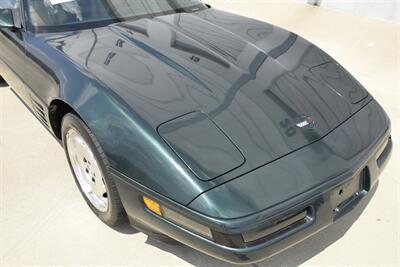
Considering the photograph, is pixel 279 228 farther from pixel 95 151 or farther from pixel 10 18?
pixel 10 18

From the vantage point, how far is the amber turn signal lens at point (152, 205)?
1731mm

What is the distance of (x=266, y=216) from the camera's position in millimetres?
1606

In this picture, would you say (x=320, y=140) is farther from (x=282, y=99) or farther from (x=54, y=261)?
(x=54, y=261)

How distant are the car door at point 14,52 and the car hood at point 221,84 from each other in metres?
0.33

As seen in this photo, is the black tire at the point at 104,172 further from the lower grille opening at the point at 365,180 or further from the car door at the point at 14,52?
the lower grille opening at the point at 365,180

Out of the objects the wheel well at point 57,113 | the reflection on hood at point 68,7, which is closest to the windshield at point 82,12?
the reflection on hood at point 68,7

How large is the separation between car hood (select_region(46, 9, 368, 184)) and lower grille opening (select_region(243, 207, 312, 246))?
0.26 m

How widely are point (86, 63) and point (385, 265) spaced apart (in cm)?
205

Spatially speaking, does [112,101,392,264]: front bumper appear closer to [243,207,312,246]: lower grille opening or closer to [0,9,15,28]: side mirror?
[243,207,312,246]: lower grille opening

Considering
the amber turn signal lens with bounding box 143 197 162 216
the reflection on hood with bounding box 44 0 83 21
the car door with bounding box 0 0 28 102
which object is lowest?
the amber turn signal lens with bounding box 143 197 162 216

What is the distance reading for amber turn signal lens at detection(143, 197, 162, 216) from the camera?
1731 mm

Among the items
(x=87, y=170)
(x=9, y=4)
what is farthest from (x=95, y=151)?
(x=9, y=4)

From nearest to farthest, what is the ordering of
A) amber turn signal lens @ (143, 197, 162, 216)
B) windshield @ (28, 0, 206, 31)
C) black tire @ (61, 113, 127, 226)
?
amber turn signal lens @ (143, 197, 162, 216), black tire @ (61, 113, 127, 226), windshield @ (28, 0, 206, 31)

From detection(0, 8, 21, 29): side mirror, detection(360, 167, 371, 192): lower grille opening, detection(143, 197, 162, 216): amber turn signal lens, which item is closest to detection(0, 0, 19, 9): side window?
detection(0, 8, 21, 29): side mirror
